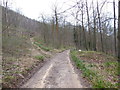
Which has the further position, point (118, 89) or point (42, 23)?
point (42, 23)

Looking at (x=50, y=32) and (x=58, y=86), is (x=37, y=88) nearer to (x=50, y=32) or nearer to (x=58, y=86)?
(x=58, y=86)

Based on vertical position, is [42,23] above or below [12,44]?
above

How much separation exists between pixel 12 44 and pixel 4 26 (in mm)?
2610

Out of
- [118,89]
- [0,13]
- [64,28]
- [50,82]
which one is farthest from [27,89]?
[64,28]

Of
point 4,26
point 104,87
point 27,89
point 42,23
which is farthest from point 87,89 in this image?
point 42,23

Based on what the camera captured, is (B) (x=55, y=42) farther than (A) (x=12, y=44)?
Yes

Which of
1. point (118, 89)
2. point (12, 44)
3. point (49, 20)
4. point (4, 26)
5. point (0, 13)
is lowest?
point (118, 89)

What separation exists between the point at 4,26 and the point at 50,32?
82.7 ft

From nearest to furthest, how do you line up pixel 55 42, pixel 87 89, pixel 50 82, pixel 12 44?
1. pixel 87 89
2. pixel 50 82
3. pixel 12 44
4. pixel 55 42

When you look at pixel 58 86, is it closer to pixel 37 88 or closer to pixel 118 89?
pixel 37 88

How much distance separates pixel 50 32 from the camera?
136ft

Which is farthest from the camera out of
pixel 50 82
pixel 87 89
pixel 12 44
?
pixel 12 44

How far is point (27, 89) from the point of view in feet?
19.8

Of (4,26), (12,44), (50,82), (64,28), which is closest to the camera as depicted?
(50,82)
